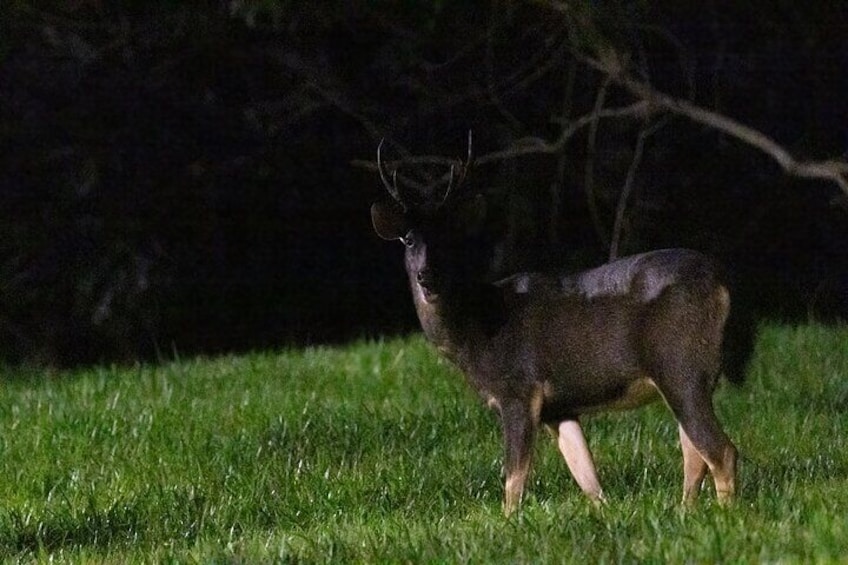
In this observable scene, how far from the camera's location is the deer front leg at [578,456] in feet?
25.0

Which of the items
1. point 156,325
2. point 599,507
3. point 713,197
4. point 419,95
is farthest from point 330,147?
point 599,507

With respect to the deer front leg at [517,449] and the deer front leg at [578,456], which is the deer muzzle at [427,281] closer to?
the deer front leg at [517,449]

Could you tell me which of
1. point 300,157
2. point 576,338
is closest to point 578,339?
point 576,338

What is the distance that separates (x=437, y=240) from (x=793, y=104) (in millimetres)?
11301

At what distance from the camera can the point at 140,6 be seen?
15469mm

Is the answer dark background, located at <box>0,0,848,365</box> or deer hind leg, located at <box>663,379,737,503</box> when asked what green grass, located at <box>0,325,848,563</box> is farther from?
dark background, located at <box>0,0,848,365</box>

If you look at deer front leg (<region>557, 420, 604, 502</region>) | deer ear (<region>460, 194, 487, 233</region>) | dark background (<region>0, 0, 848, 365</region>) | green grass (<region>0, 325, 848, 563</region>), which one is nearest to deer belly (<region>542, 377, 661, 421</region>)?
deer front leg (<region>557, 420, 604, 502</region>)

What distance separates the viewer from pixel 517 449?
24.5ft

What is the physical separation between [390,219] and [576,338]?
983 mm

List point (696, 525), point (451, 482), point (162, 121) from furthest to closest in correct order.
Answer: point (162, 121) < point (451, 482) < point (696, 525)

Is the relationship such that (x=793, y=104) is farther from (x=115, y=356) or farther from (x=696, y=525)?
(x=696, y=525)

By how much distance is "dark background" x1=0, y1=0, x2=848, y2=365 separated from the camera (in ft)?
51.5

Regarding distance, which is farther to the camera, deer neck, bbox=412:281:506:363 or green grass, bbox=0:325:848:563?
deer neck, bbox=412:281:506:363

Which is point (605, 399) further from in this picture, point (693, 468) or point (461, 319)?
point (461, 319)
